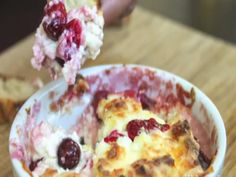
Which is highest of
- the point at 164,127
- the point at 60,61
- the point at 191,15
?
the point at 60,61

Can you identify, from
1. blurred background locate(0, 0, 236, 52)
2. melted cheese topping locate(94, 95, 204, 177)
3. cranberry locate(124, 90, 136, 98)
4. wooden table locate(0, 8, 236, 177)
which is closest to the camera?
melted cheese topping locate(94, 95, 204, 177)

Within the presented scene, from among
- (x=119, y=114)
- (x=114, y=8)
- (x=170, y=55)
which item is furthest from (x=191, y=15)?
(x=119, y=114)

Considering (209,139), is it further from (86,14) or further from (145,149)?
(86,14)

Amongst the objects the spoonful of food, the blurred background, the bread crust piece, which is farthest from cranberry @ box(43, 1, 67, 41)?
the blurred background

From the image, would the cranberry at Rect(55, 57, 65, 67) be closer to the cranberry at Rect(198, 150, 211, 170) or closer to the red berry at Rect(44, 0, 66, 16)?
the red berry at Rect(44, 0, 66, 16)

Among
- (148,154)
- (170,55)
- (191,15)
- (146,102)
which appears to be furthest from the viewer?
(191,15)

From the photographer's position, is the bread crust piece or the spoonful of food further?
the bread crust piece

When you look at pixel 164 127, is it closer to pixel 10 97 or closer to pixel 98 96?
pixel 98 96
